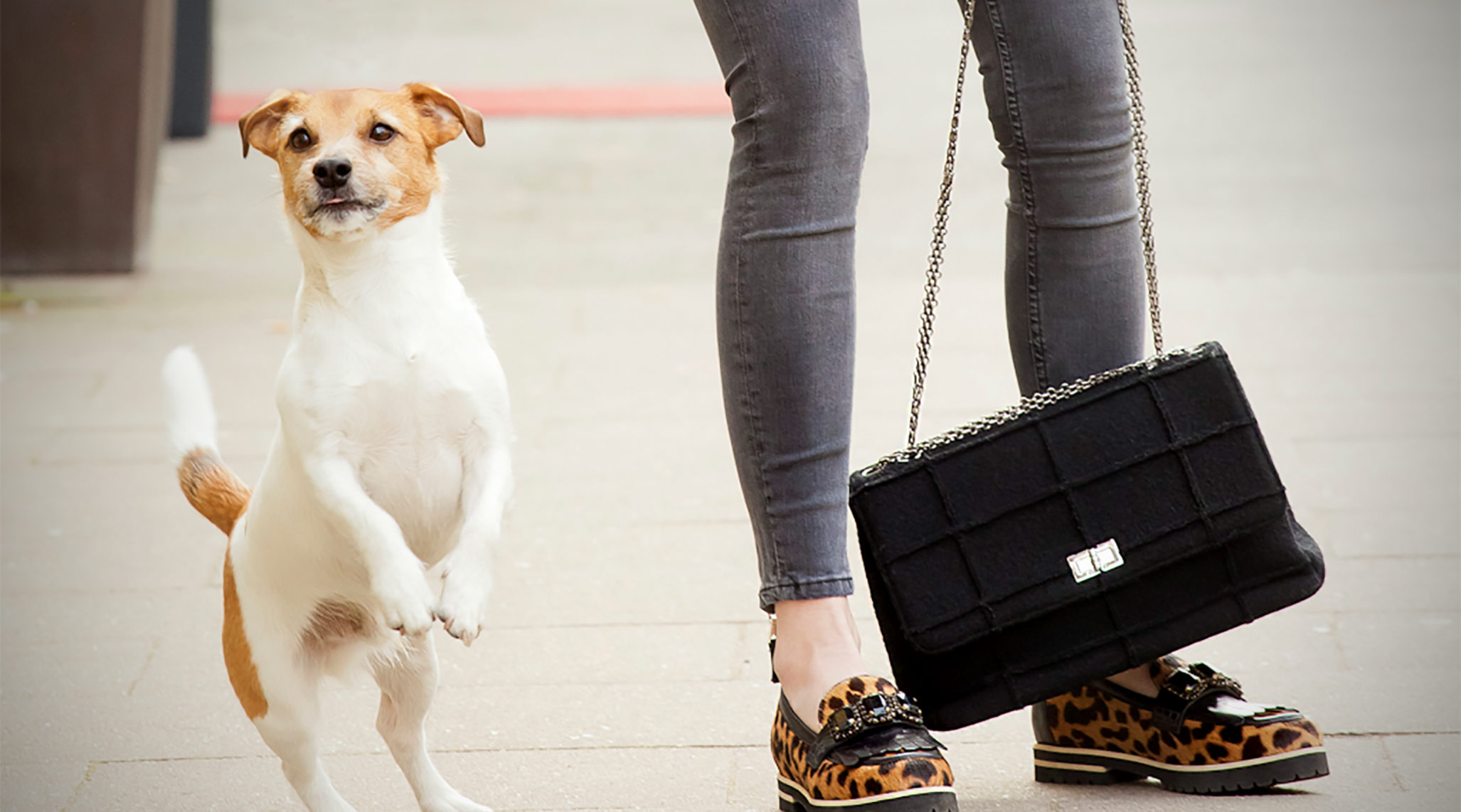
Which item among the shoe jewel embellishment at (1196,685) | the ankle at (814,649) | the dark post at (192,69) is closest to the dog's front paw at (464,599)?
the ankle at (814,649)

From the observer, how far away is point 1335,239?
664 cm

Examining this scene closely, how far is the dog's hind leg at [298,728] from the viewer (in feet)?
7.29

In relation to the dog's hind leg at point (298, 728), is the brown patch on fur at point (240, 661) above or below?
above

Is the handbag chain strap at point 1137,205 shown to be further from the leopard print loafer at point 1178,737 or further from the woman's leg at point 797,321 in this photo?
the leopard print loafer at point 1178,737

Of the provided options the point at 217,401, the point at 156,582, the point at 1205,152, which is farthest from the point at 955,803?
the point at 1205,152

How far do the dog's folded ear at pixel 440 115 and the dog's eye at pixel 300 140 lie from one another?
16 centimetres

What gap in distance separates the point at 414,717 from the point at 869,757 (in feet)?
2.30

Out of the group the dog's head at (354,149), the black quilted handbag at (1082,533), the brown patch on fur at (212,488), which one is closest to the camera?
the dog's head at (354,149)

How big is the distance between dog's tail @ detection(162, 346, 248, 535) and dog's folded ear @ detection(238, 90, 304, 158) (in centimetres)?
51

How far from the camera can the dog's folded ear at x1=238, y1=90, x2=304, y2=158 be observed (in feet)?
7.01

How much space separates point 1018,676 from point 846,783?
0.28 meters

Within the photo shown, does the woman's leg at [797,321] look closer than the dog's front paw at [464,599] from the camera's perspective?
No

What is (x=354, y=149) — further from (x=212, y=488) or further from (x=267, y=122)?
(x=212, y=488)

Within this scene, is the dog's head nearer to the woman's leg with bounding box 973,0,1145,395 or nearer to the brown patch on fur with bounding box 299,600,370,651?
the brown patch on fur with bounding box 299,600,370,651
